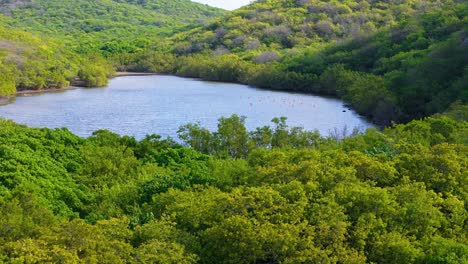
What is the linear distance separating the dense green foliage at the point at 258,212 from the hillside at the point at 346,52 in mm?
29099

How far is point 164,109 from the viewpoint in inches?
2360

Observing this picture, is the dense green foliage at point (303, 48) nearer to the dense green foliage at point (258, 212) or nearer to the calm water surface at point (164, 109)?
the calm water surface at point (164, 109)

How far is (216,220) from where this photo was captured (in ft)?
49.2

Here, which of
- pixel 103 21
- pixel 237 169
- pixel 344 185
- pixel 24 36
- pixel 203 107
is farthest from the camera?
pixel 103 21

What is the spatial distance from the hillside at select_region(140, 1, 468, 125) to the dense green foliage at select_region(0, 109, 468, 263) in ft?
95.5

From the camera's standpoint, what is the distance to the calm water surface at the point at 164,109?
168 feet

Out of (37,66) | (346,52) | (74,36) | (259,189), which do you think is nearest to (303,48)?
(346,52)

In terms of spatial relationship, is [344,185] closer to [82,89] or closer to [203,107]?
[203,107]

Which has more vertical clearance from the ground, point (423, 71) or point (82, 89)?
point (423, 71)

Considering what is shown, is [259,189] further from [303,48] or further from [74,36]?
[74,36]

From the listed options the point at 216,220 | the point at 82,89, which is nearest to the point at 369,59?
the point at 82,89

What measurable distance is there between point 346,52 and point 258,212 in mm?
69059

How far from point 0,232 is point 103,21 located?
150 meters

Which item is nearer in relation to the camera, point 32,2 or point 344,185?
point 344,185
